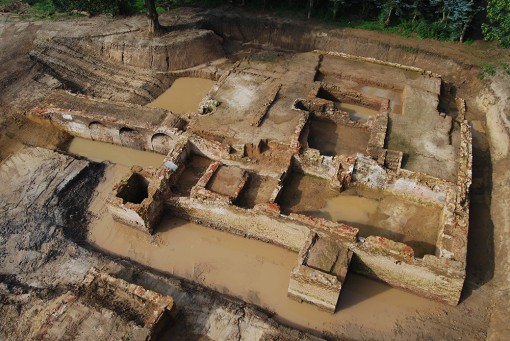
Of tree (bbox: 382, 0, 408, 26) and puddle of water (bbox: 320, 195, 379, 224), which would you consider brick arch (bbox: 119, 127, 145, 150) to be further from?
tree (bbox: 382, 0, 408, 26)

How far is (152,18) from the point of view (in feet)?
46.6

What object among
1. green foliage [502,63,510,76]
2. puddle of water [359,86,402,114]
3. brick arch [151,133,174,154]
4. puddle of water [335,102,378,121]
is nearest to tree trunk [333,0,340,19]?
puddle of water [359,86,402,114]

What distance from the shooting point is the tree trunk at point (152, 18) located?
13.9 m

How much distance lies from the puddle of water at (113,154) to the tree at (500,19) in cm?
1120

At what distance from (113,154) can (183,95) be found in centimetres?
342

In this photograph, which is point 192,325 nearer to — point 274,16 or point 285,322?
point 285,322

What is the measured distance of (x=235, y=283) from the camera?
8.50 metres

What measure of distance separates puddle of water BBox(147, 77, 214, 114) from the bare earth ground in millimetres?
3420

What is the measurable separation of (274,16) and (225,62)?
129 inches

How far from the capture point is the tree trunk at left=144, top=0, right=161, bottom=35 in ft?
45.6

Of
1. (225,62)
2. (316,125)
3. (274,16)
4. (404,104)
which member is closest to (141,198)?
(316,125)

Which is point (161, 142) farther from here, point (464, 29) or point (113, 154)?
point (464, 29)

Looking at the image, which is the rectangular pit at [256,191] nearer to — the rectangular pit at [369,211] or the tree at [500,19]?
the rectangular pit at [369,211]

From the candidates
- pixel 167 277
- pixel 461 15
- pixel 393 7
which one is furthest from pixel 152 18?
pixel 461 15
